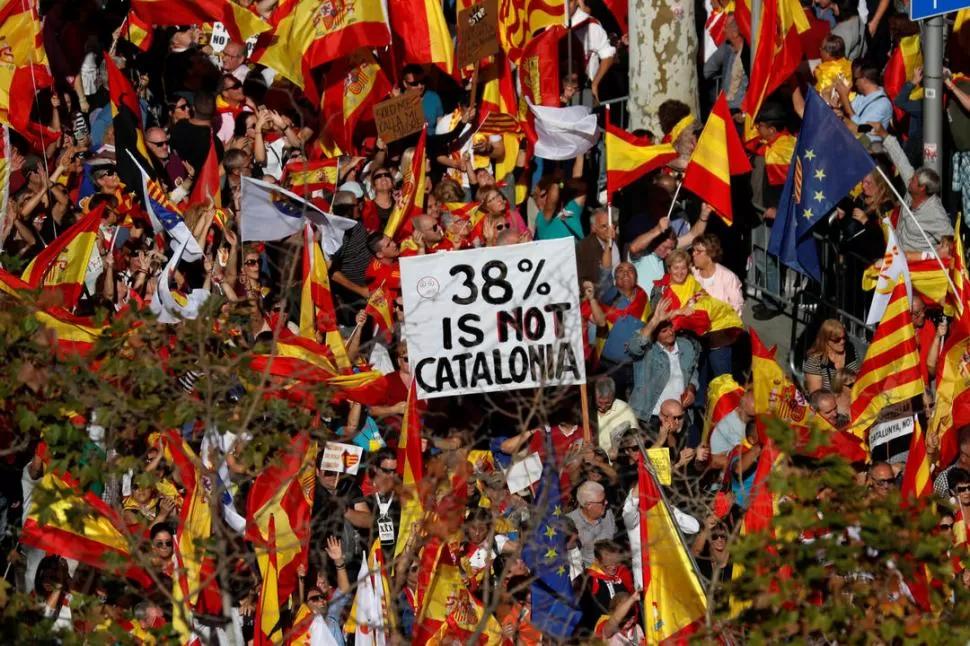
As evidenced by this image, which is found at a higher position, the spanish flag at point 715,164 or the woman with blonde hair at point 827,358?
the spanish flag at point 715,164

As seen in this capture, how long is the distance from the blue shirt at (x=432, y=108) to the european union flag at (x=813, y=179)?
12.7 feet

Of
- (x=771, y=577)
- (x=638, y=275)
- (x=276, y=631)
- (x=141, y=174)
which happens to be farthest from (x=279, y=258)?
(x=771, y=577)

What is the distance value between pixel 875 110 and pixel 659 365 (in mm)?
3285

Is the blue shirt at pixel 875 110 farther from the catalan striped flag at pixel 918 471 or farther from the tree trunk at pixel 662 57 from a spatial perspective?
the catalan striped flag at pixel 918 471

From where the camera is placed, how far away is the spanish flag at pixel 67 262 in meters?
19.4

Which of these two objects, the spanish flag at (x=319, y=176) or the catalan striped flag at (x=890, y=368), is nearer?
the catalan striped flag at (x=890, y=368)

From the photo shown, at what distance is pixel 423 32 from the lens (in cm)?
2202

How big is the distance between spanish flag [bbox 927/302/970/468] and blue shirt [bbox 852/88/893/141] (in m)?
2.80

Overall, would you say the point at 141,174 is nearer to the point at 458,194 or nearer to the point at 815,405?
the point at 458,194

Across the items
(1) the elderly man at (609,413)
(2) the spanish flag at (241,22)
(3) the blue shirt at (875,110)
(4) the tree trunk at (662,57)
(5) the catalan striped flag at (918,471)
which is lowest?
(5) the catalan striped flag at (918,471)

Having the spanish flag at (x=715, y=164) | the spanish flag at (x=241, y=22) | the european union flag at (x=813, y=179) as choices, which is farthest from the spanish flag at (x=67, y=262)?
the european union flag at (x=813, y=179)

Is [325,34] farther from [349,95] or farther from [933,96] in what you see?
[933,96]

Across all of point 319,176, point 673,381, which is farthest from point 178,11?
point 673,381

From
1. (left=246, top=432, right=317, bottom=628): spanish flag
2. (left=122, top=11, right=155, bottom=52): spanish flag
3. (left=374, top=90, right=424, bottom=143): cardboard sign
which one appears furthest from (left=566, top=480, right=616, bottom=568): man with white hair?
(left=122, top=11, right=155, bottom=52): spanish flag
